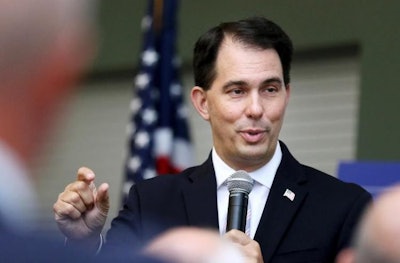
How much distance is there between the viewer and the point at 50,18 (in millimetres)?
1231

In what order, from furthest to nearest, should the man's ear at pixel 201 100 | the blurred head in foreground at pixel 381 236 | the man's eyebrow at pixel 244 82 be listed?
the man's ear at pixel 201 100, the man's eyebrow at pixel 244 82, the blurred head in foreground at pixel 381 236

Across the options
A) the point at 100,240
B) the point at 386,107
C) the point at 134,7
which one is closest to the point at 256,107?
the point at 100,240

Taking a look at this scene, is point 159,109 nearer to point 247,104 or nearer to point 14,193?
point 247,104

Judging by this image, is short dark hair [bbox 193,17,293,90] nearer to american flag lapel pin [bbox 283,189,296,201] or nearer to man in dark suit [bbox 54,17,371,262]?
man in dark suit [bbox 54,17,371,262]

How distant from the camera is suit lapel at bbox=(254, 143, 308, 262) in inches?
165

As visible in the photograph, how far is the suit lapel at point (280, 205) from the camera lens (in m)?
4.18

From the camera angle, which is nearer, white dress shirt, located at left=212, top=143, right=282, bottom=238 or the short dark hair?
white dress shirt, located at left=212, top=143, right=282, bottom=238

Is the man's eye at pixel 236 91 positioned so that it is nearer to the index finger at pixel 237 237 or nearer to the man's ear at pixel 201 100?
the man's ear at pixel 201 100

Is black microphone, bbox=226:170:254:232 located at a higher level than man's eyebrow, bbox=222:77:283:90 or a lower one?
lower

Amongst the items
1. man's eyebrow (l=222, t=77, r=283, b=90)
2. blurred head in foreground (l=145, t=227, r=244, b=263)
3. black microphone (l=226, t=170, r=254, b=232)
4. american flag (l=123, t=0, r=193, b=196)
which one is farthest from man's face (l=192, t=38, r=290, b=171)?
blurred head in foreground (l=145, t=227, r=244, b=263)

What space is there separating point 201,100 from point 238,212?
3.83ft

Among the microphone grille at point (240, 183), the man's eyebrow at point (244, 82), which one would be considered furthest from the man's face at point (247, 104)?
the microphone grille at point (240, 183)

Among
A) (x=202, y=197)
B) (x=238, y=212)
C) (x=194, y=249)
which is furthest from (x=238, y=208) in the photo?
(x=194, y=249)

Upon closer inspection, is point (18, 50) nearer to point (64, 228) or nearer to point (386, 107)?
point (64, 228)
